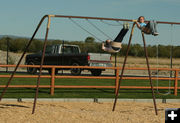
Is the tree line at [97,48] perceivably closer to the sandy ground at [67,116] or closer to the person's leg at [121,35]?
the person's leg at [121,35]

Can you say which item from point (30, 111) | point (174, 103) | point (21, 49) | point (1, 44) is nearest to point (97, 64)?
point (174, 103)

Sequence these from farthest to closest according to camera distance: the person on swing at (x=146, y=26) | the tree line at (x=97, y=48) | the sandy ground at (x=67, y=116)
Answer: the tree line at (x=97, y=48) < the person on swing at (x=146, y=26) < the sandy ground at (x=67, y=116)

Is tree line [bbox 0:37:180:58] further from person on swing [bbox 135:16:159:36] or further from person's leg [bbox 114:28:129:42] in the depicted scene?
person's leg [bbox 114:28:129:42]

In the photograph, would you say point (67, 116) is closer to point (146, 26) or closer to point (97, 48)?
point (146, 26)

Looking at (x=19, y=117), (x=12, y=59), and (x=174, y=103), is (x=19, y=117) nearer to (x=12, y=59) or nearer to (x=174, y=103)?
(x=174, y=103)

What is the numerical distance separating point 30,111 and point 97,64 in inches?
581

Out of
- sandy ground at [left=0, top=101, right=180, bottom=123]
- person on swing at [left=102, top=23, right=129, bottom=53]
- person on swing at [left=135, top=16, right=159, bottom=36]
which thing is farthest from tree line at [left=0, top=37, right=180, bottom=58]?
sandy ground at [left=0, top=101, right=180, bottom=123]

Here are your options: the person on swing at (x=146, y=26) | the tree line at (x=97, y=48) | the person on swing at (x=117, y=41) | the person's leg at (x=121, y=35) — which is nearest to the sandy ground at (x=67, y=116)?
the person on swing at (x=117, y=41)

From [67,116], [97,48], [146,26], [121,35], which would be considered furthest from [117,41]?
[97,48]

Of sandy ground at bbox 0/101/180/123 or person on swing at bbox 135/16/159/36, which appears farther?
person on swing at bbox 135/16/159/36

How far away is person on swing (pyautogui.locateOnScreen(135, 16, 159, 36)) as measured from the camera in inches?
396

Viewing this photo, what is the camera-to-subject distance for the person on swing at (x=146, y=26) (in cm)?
1006

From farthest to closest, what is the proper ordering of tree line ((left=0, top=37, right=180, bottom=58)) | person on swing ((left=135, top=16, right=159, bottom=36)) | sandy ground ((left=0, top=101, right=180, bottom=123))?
tree line ((left=0, top=37, right=180, bottom=58))
person on swing ((left=135, top=16, right=159, bottom=36))
sandy ground ((left=0, top=101, right=180, bottom=123))

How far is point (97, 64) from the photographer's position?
80.3 feet
